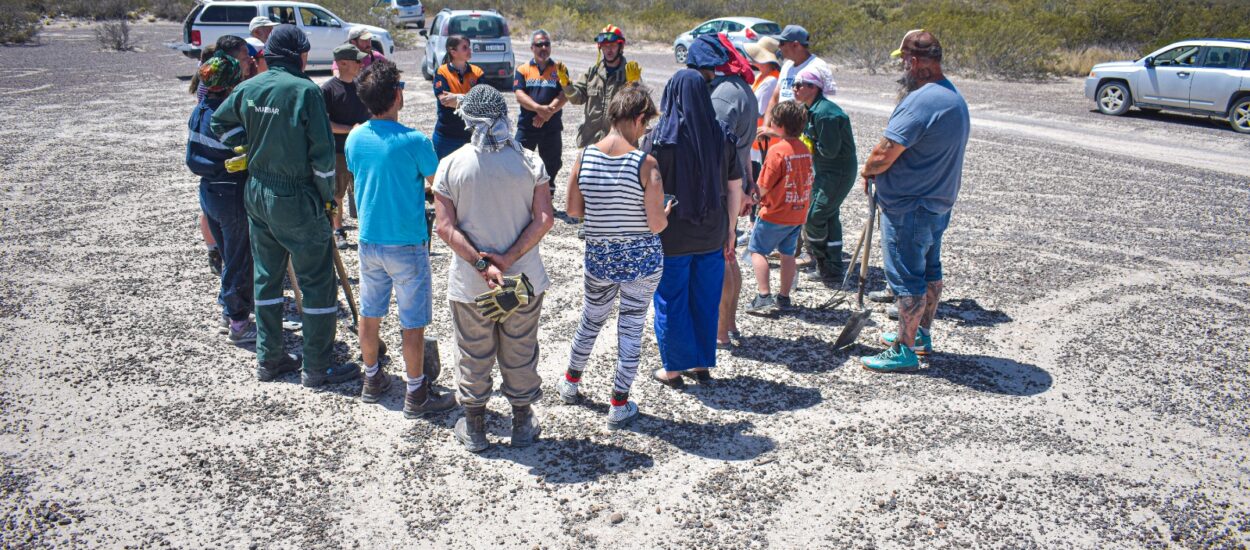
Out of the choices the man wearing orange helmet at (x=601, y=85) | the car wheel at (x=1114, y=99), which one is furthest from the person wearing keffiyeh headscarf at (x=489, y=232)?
the car wheel at (x=1114, y=99)

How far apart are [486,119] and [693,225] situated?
1232 millimetres

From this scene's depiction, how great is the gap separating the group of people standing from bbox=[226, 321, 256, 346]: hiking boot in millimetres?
45

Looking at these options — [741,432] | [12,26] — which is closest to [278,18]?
[12,26]

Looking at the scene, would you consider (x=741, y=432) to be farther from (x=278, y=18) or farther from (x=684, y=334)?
(x=278, y=18)

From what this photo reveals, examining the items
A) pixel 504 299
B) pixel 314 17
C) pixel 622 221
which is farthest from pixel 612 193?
pixel 314 17

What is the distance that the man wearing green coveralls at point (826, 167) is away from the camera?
5.59 m

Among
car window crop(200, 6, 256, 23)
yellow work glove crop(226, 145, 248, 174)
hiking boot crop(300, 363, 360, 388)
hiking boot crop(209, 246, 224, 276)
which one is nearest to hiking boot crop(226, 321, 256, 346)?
hiking boot crop(300, 363, 360, 388)

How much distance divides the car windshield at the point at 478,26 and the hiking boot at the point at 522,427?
15.9m

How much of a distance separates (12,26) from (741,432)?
30.9 metres

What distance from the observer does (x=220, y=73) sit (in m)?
4.61

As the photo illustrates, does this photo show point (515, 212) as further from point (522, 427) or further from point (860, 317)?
point (860, 317)

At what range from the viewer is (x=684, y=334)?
4402mm

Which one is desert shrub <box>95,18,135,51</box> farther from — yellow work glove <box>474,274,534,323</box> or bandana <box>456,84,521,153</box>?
yellow work glove <box>474,274,534,323</box>

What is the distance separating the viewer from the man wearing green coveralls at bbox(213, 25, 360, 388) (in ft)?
13.5
